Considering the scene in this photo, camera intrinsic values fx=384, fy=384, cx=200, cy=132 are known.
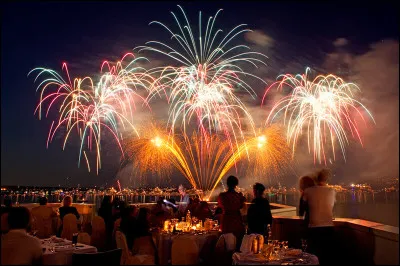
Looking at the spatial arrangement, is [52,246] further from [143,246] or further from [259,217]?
[259,217]

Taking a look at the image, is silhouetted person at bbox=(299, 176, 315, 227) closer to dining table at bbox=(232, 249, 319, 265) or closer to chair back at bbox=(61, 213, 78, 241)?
dining table at bbox=(232, 249, 319, 265)

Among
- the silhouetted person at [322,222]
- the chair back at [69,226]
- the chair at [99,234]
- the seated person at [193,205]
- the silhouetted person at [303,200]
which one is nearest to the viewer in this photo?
the silhouetted person at [322,222]

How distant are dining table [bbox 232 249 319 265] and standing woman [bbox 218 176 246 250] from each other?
66.8 inches

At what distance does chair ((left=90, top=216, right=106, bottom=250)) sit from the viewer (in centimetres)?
850

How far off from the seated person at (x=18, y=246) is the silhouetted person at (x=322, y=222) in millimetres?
3804

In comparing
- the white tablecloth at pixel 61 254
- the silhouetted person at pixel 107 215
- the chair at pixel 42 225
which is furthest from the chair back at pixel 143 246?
the chair at pixel 42 225

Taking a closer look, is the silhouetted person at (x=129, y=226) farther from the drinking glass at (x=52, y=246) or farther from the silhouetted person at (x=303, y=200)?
the silhouetted person at (x=303, y=200)

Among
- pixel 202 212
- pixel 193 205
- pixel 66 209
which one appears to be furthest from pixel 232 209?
pixel 66 209

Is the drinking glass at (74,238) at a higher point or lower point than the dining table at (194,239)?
higher

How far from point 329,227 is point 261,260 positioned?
4.44ft

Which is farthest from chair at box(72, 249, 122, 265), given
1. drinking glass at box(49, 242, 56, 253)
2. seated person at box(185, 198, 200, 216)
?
seated person at box(185, 198, 200, 216)

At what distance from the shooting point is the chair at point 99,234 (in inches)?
335

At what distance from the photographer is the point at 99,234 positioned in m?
8.52

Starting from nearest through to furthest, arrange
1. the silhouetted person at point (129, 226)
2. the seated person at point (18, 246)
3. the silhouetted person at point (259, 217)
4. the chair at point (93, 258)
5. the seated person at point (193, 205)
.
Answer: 1. the seated person at point (18, 246)
2. the chair at point (93, 258)
3. the silhouetted person at point (129, 226)
4. the silhouetted person at point (259, 217)
5. the seated person at point (193, 205)
